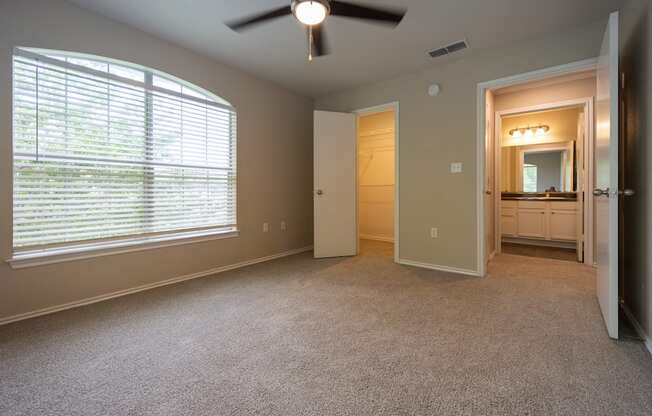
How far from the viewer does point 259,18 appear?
188 centimetres

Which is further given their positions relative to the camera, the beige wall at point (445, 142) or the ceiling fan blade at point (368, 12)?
the beige wall at point (445, 142)

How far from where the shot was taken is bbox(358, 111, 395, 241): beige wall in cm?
548

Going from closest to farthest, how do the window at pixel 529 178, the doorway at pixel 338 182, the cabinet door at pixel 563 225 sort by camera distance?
the doorway at pixel 338 182, the cabinet door at pixel 563 225, the window at pixel 529 178

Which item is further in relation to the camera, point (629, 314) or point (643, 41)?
point (629, 314)

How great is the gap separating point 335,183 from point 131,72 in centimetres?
260

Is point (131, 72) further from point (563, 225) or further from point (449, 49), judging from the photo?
point (563, 225)

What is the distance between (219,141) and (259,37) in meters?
1.23

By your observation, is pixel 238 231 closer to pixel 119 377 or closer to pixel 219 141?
pixel 219 141

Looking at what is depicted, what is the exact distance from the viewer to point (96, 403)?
1204 mm

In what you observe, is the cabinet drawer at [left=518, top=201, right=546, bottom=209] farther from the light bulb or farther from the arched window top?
the arched window top

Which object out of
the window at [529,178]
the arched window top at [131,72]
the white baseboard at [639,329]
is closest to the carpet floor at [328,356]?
the white baseboard at [639,329]

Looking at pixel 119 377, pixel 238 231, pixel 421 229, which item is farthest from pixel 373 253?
pixel 119 377

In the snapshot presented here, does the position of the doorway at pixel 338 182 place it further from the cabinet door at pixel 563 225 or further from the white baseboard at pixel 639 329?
the cabinet door at pixel 563 225

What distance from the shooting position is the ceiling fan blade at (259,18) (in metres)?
1.83
